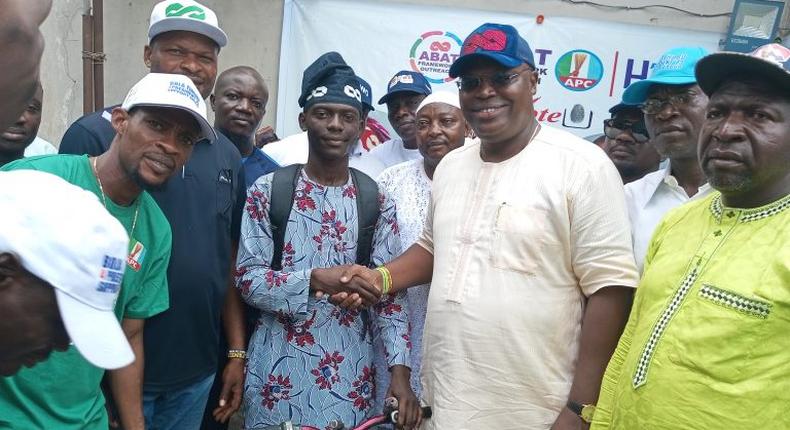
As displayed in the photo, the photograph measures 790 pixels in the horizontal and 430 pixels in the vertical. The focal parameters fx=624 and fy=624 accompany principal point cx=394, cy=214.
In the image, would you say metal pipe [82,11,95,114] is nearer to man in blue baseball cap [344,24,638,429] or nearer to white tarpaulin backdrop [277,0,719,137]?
white tarpaulin backdrop [277,0,719,137]

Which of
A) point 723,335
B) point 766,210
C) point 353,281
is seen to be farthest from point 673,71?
point 353,281

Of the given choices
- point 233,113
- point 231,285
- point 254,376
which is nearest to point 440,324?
point 254,376

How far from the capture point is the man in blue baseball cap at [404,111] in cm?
426

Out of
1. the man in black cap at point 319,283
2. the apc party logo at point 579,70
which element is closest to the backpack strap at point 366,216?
the man in black cap at point 319,283

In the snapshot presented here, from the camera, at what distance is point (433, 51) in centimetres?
626

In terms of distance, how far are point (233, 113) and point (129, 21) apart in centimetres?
291

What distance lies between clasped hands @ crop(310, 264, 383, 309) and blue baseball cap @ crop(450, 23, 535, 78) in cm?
89

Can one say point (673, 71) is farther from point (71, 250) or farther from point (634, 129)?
point (71, 250)

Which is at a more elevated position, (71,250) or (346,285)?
(71,250)

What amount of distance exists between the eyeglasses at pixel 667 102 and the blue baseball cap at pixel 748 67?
48cm

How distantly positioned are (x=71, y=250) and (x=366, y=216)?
4.76 feet

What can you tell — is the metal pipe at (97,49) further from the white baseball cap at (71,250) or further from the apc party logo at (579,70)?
the apc party logo at (579,70)

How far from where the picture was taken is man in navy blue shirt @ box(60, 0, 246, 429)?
2459mm

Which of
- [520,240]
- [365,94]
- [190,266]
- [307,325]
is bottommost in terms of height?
[307,325]
